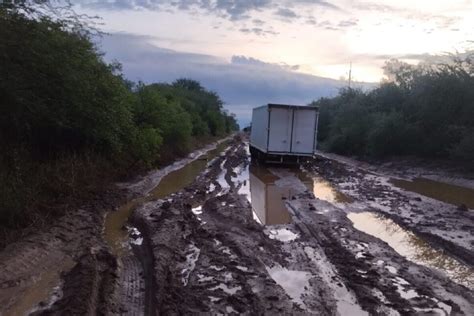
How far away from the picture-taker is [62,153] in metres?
15.2

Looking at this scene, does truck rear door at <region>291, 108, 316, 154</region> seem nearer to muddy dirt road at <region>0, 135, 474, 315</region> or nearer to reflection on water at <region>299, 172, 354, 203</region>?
reflection on water at <region>299, 172, 354, 203</region>

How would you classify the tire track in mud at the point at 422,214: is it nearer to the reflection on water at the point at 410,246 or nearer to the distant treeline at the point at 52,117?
the reflection on water at the point at 410,246

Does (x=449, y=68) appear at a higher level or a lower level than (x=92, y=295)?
higher

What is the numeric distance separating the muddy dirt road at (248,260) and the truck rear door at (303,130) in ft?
39.5

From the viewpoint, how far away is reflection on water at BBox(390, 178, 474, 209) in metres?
18.3

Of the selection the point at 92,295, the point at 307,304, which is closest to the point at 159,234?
the point at 92,295

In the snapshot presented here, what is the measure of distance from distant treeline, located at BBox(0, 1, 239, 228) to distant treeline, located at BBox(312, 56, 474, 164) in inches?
715

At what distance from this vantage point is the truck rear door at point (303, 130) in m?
28.7

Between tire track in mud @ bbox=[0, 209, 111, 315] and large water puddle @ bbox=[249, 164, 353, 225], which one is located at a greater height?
tire track in mud @ bbox=[0, 209, 111, 315]

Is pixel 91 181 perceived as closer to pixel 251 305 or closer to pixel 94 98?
pixel 94 98

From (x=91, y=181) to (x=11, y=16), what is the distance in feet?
19.5

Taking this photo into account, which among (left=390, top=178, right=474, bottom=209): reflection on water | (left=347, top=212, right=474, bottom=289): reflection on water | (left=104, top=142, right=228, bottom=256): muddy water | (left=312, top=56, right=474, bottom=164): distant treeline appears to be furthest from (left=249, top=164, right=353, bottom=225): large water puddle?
(left=312, top=56, right=474, bottom=164): distant treeline

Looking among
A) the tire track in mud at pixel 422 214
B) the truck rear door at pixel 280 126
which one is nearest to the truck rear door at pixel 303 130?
the truck rear door at pixel 280 126

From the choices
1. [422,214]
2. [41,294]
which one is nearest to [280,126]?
[422,214]
